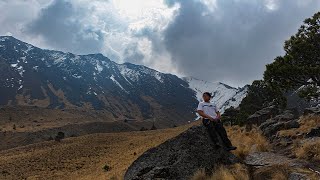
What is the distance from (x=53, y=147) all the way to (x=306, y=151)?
61.3 metres

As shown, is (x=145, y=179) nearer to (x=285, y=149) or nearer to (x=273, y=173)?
(x=273, y=173)

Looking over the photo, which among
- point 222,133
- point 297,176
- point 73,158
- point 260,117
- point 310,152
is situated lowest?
point 297,176

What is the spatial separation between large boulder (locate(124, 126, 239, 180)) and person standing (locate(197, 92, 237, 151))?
316 millimetres

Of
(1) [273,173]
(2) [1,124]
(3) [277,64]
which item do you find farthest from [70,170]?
(2) [1,124]

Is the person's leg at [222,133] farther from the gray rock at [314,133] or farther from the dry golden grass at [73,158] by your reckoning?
the dry golden grass at [73,158]

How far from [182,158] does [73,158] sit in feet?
159

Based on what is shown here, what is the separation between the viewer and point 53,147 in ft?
236

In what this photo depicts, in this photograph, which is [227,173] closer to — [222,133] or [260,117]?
[222,133]

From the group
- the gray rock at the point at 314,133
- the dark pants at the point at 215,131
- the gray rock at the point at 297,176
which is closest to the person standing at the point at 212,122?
the dark pants at the point at 215,131

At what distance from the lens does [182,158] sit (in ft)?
53.5

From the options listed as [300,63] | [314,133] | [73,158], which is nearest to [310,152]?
[314,133]

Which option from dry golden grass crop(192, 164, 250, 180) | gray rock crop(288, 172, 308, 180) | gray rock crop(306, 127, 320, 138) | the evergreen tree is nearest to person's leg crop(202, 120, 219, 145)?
dry golden grass crop(192, 164, 250, 180)

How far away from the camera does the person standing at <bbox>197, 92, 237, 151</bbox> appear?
1708 cm

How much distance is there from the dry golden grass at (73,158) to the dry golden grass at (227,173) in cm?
2982
